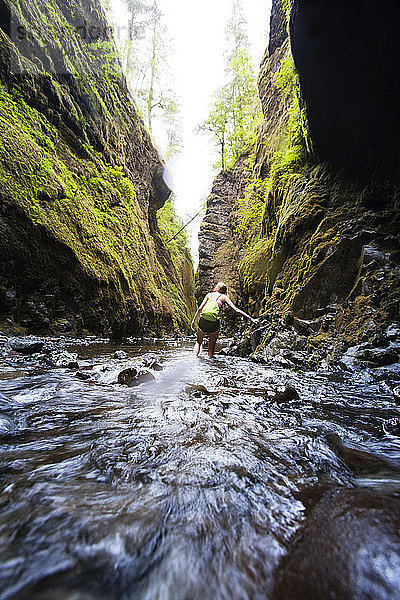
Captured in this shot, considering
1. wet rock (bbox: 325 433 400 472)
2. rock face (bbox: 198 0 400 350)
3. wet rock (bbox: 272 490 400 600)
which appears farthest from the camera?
rock face (bbox: 198 0 400 350)

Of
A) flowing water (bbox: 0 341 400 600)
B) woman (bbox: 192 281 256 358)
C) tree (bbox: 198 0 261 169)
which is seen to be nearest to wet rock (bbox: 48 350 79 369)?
flowing water (bbox: 0 341 400 600)

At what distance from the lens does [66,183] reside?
21.1 feet

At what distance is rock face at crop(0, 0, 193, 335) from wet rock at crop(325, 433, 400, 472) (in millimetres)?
5064

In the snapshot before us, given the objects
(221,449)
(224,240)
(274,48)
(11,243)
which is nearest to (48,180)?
(11,243)

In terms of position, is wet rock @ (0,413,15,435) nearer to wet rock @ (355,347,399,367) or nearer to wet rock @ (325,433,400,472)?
wet rock @ (325,433,400,472)

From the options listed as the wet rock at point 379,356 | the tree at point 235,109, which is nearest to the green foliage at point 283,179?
the wet rock at point 379,356

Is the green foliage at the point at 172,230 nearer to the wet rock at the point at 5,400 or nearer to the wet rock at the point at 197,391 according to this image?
the wet rock at the point at 197,391

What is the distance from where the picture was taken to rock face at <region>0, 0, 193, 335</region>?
15.9 feet

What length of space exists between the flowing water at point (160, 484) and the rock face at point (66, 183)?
11.2 ft

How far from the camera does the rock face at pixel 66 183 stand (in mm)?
4836

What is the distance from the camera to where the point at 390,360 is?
289 cm

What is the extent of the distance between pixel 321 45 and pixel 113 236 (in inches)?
257

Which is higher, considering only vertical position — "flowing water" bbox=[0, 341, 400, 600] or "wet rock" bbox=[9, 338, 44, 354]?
"flowing water" bbox=[0, 341, 400, 600]

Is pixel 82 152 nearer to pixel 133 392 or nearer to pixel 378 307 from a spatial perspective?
pixel 133 392
